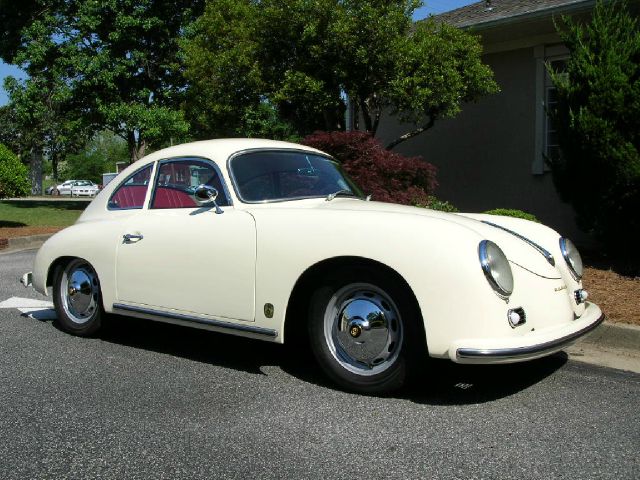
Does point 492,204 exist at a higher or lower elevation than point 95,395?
higher

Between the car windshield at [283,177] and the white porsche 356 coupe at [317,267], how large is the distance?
0.01 m

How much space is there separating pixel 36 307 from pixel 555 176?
6.18 meters

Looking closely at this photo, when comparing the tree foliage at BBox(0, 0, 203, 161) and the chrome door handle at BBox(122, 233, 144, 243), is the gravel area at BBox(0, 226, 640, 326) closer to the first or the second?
the chrome door handle at BBox(122, 233, 144, 243)

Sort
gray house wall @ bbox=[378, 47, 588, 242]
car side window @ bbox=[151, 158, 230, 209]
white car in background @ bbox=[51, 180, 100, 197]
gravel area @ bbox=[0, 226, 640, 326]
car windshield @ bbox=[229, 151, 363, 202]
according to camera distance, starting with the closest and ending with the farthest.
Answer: car windshield @ bbox=[229, 151, 363, 202] → car side window @ bbox=[151, 158, 230, 209] → gravel area @ bbox=[0, 226, 640, 326] → gray house wall @ bbox=[378, 47, 588, 242] → white car in background @ bbox=[51, 180, 100, 197]

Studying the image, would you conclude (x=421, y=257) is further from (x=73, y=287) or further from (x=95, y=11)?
(x=95, y=11)

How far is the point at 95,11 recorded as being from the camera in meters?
19.5

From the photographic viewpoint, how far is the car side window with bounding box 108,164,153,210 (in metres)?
5.06

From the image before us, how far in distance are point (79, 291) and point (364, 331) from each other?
269 centimetres

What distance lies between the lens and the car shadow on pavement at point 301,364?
388 centimetres

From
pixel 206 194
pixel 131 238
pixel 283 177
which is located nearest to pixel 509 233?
pixel 283 177

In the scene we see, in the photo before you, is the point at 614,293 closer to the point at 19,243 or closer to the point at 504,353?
the point at 504,353

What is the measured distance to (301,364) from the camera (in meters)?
4.58

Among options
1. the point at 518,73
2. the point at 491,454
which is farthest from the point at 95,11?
the point at 491,454

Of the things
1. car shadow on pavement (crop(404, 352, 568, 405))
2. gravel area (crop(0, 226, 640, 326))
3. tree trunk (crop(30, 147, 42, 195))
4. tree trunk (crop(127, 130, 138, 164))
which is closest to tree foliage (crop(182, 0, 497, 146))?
gravel area (crop(0, 226, 640, 326))
